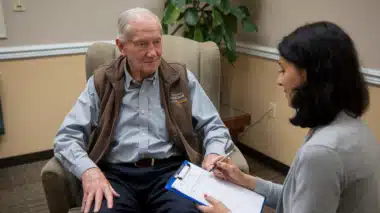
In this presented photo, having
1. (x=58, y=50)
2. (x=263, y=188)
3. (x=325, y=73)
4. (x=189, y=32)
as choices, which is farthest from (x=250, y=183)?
(x=58, y=50)

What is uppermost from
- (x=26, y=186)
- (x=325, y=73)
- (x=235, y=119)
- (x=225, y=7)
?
(x=325, y=73)

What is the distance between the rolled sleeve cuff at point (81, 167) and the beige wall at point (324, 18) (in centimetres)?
152

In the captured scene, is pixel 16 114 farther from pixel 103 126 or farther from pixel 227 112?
pixel 227 112

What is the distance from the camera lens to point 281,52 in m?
0.95

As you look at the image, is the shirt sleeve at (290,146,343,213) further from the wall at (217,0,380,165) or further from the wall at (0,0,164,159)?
the wall at (0,0,164,159)

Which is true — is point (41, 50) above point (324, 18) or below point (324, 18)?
below

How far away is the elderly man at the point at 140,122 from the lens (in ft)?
4.85

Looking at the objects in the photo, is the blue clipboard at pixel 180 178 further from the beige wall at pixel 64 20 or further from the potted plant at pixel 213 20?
the beige wall at pixel 64 20

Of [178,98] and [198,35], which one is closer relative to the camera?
[178,98]

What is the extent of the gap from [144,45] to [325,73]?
85 cm

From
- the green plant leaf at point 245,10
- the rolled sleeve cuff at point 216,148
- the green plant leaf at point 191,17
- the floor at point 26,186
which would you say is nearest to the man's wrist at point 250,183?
the rolled sleeve cuff at point 216,148

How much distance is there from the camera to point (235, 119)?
8.48 ft

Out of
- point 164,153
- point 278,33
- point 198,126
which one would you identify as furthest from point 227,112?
point 164,153

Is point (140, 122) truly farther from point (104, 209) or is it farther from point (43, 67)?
point (43, 67)
